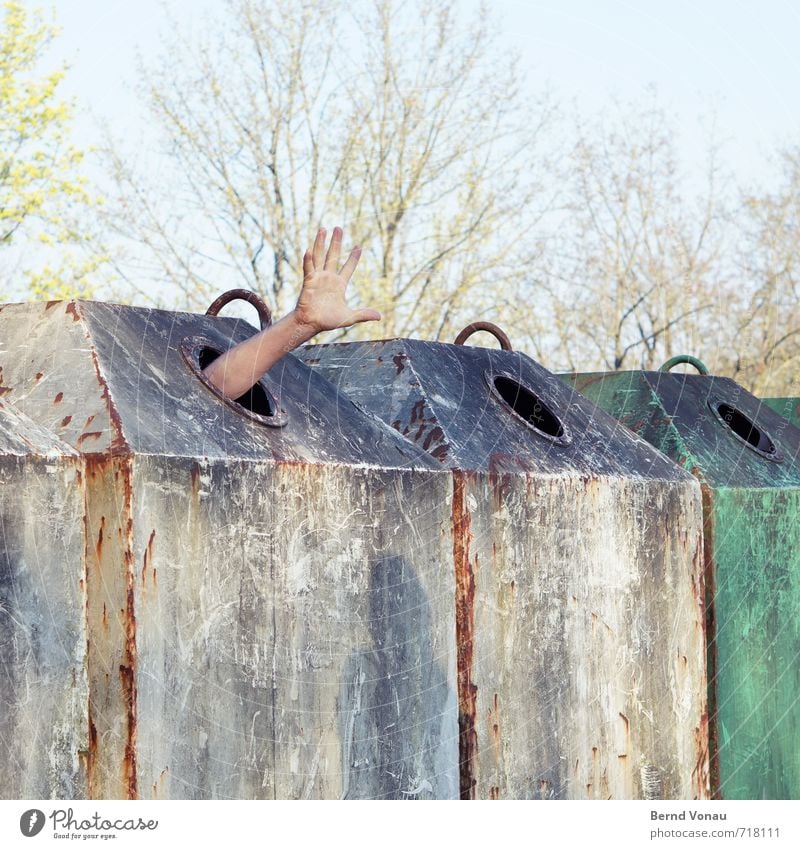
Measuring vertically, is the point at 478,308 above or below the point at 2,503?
above

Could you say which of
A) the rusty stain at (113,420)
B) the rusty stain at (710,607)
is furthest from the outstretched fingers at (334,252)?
the rusty stain at (710,607)

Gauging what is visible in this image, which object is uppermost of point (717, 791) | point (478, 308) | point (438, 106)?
point (438, 106)

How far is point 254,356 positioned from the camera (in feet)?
13.3

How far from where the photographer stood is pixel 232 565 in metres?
3.73

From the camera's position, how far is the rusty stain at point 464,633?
179 inches

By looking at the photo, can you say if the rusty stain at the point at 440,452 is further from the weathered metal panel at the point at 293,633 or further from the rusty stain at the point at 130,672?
the rusty stain at the point at 130,672

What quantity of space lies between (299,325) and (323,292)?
0.43 feet

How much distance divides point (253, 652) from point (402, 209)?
34.3 ft

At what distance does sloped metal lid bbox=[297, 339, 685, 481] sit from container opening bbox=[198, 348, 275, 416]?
1.95ft

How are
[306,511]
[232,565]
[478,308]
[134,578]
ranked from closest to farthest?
[134,578] → [232,565] → [306,511] → [478,308]

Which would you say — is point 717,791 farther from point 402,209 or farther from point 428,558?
point 402,209

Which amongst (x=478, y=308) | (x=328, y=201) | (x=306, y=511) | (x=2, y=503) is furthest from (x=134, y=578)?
(x=478, y=308)

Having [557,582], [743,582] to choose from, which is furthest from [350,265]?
[743,582]

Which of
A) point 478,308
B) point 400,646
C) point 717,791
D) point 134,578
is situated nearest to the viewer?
point 134,578
